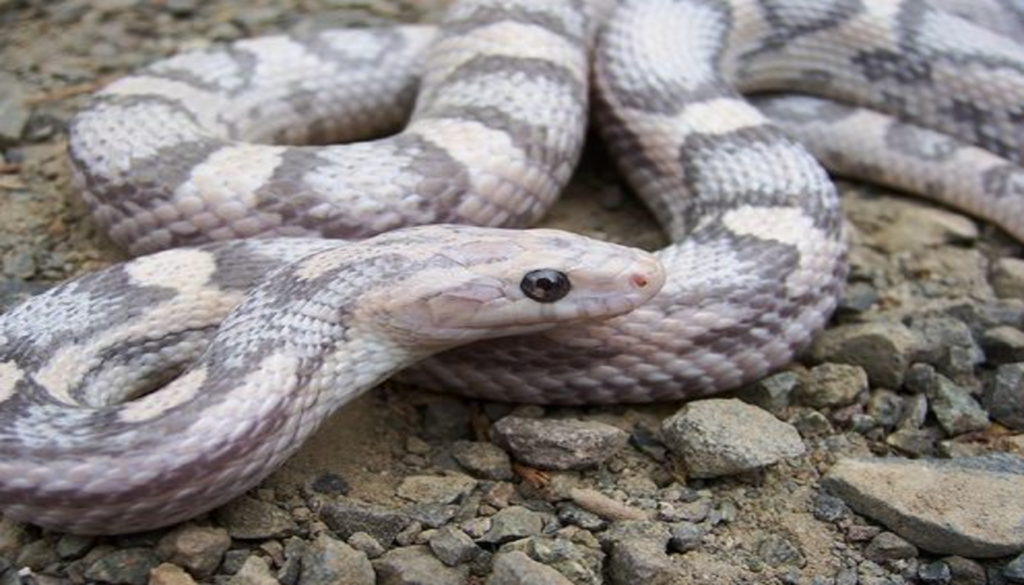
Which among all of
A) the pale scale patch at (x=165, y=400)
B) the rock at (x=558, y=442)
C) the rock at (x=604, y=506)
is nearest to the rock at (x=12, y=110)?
the pale scale patch at (x=165, y=400)

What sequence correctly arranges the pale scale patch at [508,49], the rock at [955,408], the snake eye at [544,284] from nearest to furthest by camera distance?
the snake eye at [544,284] → the rock at [955,408] → the pale scale patch at [508,49]

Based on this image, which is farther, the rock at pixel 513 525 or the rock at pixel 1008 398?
the rock at pixel 1008 398

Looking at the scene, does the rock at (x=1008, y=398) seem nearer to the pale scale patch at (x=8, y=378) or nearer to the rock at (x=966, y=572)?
the rock at (x=966, y=572)

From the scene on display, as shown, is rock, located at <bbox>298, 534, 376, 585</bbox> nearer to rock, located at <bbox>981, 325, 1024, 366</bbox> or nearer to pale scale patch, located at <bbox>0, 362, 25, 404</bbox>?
pale scale patch, located at <bbox>0, 362, 25, 404</bbox>

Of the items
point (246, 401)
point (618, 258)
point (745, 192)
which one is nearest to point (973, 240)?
point (745, 192)

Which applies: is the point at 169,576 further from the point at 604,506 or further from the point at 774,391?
the point at 774,391

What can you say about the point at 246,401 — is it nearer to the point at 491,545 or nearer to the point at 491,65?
the point at 491,545

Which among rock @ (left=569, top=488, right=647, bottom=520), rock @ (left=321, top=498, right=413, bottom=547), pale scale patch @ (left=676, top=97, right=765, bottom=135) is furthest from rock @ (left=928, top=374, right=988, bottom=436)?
rock @ (left=321, top=498, right=413, bottom=547)

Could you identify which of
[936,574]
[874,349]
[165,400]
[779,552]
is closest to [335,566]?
[165,400]
